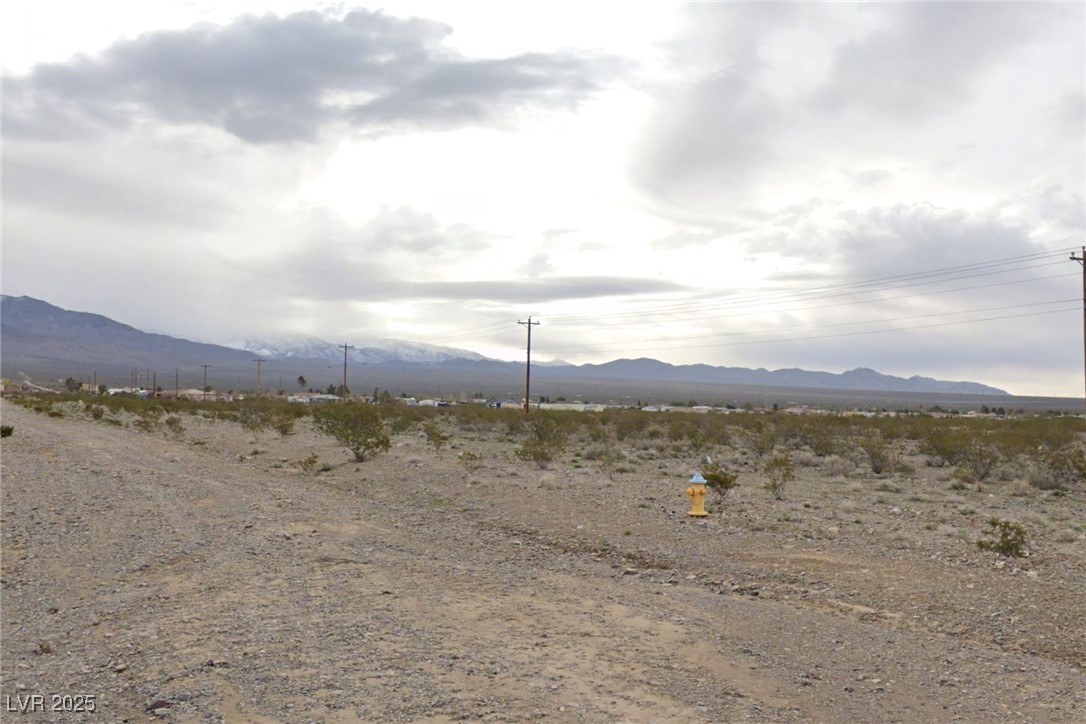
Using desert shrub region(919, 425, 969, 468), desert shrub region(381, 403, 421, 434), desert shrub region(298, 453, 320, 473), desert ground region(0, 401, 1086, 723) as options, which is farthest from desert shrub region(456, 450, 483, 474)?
desert shrub region(381, 403, 421, 434)

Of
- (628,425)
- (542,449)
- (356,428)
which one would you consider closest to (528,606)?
(542,449)

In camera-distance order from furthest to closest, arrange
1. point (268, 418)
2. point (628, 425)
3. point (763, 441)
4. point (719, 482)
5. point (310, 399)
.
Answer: point (310, 399) → point (268, 418) → point (628, 425) → point (763, 441) → point (719, 482)

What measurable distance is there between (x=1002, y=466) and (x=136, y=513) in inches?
1065

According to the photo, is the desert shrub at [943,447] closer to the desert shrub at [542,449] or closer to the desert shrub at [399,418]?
the desert shrub at [542,449]

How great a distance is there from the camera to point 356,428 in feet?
105

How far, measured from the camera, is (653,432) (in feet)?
154

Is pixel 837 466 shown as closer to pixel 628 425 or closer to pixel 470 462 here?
pixel 470 462

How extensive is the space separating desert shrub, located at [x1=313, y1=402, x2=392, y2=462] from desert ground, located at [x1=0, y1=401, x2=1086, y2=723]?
7.49 meters

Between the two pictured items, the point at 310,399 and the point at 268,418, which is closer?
the point at 268,418

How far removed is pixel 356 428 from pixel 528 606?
72.0 feet

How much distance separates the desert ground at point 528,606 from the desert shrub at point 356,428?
24.6 feet

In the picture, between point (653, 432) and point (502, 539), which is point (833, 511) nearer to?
point (502, 539)

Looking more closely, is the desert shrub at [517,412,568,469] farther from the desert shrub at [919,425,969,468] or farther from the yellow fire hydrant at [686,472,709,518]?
the desert shrub at [919,425,969,468]

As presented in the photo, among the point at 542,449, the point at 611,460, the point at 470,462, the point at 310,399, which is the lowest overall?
the point at 611,460
